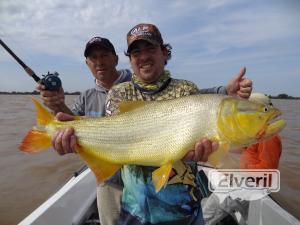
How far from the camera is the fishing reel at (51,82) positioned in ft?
14.8

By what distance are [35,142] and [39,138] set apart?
55 millimetres

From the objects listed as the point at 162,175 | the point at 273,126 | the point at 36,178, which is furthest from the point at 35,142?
the point at 36,178

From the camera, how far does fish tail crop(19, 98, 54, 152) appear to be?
3324 millimetres

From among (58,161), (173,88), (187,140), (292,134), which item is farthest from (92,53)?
(292,134)

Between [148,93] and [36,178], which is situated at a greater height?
[148,93]

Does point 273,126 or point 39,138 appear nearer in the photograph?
point 273,126

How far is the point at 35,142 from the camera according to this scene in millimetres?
3340

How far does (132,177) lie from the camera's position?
11.3 feet

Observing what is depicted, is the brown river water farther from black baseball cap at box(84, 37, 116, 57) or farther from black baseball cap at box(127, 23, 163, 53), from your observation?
black baseball cap at box(127, 23, 163, 53)

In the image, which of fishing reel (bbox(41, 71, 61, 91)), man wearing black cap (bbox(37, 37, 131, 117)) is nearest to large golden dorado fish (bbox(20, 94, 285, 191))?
fishing reel (bbox(41, 71, 61, 91))

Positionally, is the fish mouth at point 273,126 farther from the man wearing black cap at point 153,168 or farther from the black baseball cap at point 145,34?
the black baseball cap at point 145,34

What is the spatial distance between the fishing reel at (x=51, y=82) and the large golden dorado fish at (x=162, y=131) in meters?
1.19

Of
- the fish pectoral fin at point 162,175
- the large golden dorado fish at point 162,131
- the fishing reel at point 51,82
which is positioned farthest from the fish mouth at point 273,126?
the fishing reel at point 51,82

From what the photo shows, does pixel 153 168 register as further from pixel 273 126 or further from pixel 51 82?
pixel 51 82
